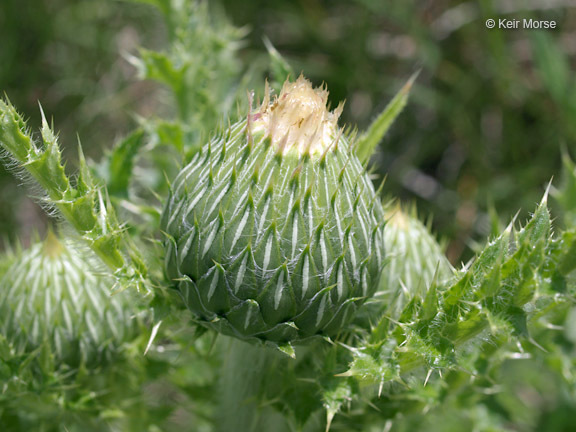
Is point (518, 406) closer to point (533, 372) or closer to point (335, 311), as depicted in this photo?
point (533, 372)

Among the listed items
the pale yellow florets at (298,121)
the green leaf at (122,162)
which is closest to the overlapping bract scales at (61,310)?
the green leaf at (122,162)

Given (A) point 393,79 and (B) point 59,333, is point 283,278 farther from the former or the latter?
(A) point 393,79

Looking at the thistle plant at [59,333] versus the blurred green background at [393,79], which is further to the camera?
the blurred green background at [393,79]

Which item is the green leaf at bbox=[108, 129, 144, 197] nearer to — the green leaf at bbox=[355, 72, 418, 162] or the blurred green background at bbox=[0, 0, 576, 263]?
the green leaf at bbox=[355, 72, 418, 162]

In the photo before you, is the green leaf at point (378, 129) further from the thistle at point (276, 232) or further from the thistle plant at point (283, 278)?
the thistle at point (276, 232)

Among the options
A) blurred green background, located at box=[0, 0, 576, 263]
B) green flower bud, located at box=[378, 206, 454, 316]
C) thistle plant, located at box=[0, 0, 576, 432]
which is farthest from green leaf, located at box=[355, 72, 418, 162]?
blurred green background, located at box=[0, 0, 576, 263]

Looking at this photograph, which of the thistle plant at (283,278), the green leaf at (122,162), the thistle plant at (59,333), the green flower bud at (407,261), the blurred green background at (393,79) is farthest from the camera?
the blurred green background at (393,79)

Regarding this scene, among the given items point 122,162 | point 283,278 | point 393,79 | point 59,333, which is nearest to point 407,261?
point 283,278
